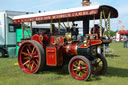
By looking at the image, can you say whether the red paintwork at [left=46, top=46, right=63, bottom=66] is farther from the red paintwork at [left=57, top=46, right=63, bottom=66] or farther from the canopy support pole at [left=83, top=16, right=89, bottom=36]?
the canopy support pole at [left=83, top=16, right=89, bottom=36]

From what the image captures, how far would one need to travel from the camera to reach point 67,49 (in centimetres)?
515

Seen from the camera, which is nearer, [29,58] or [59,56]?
[59,56]

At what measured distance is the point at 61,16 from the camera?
17.2 feet

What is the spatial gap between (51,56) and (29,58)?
35.2 inches

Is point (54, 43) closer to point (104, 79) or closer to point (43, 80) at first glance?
point (43, 80)

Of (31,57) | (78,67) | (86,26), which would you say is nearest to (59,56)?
(78,67)

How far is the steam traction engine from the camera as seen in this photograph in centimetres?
473

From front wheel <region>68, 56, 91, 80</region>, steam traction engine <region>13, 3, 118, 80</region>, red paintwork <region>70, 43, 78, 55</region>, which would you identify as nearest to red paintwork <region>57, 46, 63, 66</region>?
steam traction engine <region>13, 3, 118, 80</region>

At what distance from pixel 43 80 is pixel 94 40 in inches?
70.6

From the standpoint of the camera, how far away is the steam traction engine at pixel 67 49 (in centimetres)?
473

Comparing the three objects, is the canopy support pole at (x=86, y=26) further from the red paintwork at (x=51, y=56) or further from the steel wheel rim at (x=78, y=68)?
the red paintwork at (x=51, y=56)

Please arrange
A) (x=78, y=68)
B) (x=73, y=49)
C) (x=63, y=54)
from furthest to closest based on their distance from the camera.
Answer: (x=63, y=54) → (x=73, y=49) → (x=78, y=68)

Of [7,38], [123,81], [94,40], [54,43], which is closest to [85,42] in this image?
[94,40]

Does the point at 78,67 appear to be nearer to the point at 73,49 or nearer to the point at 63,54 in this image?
the point at 73,49
